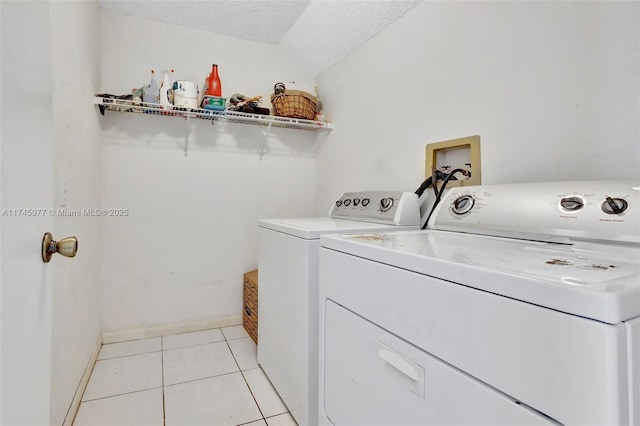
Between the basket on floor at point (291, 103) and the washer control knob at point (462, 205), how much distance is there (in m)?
1.48

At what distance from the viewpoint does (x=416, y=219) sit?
1.60 meters

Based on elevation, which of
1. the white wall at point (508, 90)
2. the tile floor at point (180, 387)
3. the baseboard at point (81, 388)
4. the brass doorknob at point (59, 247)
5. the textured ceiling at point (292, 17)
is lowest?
the tile floor at point (180, 387)

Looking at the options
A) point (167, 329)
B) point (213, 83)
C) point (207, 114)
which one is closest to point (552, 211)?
point (207, 114)

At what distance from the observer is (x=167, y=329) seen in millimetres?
2387

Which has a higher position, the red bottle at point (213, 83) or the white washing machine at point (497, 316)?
the red bottle at point (213, 83)

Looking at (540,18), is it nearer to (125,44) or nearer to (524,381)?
(524,381)

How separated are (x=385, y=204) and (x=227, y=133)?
1.48 meters

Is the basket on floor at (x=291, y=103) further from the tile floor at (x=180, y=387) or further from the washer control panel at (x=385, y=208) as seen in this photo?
the tile floor at (x=180, y=387)

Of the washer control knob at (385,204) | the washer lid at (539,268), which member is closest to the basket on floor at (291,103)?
the washer control knob at (385,204)

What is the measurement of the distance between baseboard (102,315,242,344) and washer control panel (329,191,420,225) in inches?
53.2

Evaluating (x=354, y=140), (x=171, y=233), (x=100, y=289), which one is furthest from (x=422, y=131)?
(x=100, y=289)

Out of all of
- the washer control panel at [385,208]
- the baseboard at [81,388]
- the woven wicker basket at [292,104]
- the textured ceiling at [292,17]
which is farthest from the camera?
the woven wicker basket at [292,104]

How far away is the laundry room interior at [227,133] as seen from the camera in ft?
2.30

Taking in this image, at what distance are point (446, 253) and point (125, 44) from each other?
249 cm
